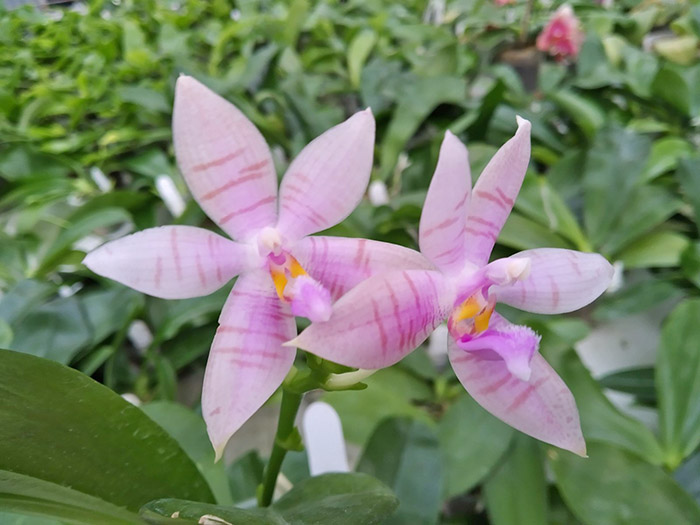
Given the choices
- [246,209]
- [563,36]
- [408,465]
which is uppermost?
[246,209]

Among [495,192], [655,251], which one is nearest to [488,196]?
[495,192]

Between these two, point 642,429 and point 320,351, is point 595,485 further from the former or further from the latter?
point 320,351

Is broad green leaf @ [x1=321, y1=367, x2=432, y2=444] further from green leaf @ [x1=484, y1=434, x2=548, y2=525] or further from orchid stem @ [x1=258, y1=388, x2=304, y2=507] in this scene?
orchid stem @ [x1=258, y1=388, x2=304, y2=507]

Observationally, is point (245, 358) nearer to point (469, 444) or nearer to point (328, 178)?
point (328, 178)

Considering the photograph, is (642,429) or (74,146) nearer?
(642,429)

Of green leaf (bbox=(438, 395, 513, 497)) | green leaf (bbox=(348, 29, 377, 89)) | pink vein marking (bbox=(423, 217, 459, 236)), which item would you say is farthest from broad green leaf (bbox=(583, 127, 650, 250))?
pink vein marking (bbox=(423, 217, 459, 236))

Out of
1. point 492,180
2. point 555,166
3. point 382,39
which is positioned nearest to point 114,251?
point 492,180

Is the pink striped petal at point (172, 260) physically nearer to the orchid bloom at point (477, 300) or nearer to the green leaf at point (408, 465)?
the orchid bloom at point (477, 300)
